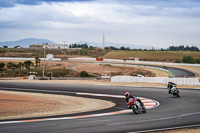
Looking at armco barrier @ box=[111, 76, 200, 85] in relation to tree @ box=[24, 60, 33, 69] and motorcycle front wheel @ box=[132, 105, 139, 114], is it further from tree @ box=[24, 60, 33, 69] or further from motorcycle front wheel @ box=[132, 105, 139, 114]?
tree @ box=[24, 60, 33, 69]

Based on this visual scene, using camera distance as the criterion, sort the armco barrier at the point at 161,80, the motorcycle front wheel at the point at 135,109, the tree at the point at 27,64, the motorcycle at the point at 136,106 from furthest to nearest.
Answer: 1. the tree at the point at 27,64
2. the armco barrier at the point at 161,80
3. the motorcycle at the point at 136,106
4. the motorcycle front wheel at the point at 135,109

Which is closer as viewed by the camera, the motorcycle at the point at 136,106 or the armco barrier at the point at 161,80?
the motorcycle at the point at 136,106

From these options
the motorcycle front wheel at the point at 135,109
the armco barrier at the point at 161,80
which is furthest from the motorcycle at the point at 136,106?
the armco barrier at the point at 161,80

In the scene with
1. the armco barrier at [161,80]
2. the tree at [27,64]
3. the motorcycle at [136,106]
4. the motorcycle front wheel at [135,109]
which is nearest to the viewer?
the motorcycle front wheel at [135,109]

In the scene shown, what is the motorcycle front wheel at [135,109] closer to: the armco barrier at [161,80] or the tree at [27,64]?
the armco barrier at [161,80]

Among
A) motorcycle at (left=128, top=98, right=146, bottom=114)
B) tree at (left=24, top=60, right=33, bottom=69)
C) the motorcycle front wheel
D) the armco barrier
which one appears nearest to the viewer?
Result: the motorcycle front wheel

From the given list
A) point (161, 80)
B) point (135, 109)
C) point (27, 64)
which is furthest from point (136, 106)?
point (27, 64)

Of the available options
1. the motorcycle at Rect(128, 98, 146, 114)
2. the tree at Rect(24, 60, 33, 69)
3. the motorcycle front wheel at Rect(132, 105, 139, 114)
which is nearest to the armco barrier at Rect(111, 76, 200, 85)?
the motorcycle at Rect(128, 98, 146, 114)

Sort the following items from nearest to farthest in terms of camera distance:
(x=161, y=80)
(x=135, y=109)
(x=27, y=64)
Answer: (x=135, y=109) → (x=161, y=80) → (x=27, y=64)

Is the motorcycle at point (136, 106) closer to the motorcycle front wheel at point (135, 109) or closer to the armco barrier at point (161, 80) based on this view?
the motorcycle front wheel at point (135, 109)

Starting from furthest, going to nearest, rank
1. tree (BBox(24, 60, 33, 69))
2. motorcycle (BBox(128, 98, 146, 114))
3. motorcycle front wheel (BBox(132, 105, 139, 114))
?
tree (BBox(24, 60, 33, 69))
motorcycle (BBox(128, 98, 146, 114))
motorcycle front wheel (BBox(132, 105, 139, 114))

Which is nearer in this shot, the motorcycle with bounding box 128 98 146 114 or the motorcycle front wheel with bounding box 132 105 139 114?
the motorcycle front wheel with bounding box 132 105 139 114

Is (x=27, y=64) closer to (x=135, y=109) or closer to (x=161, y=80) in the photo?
(x=161, y=80)

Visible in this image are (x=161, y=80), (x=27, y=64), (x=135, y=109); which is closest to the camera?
(x=135, y=109)
